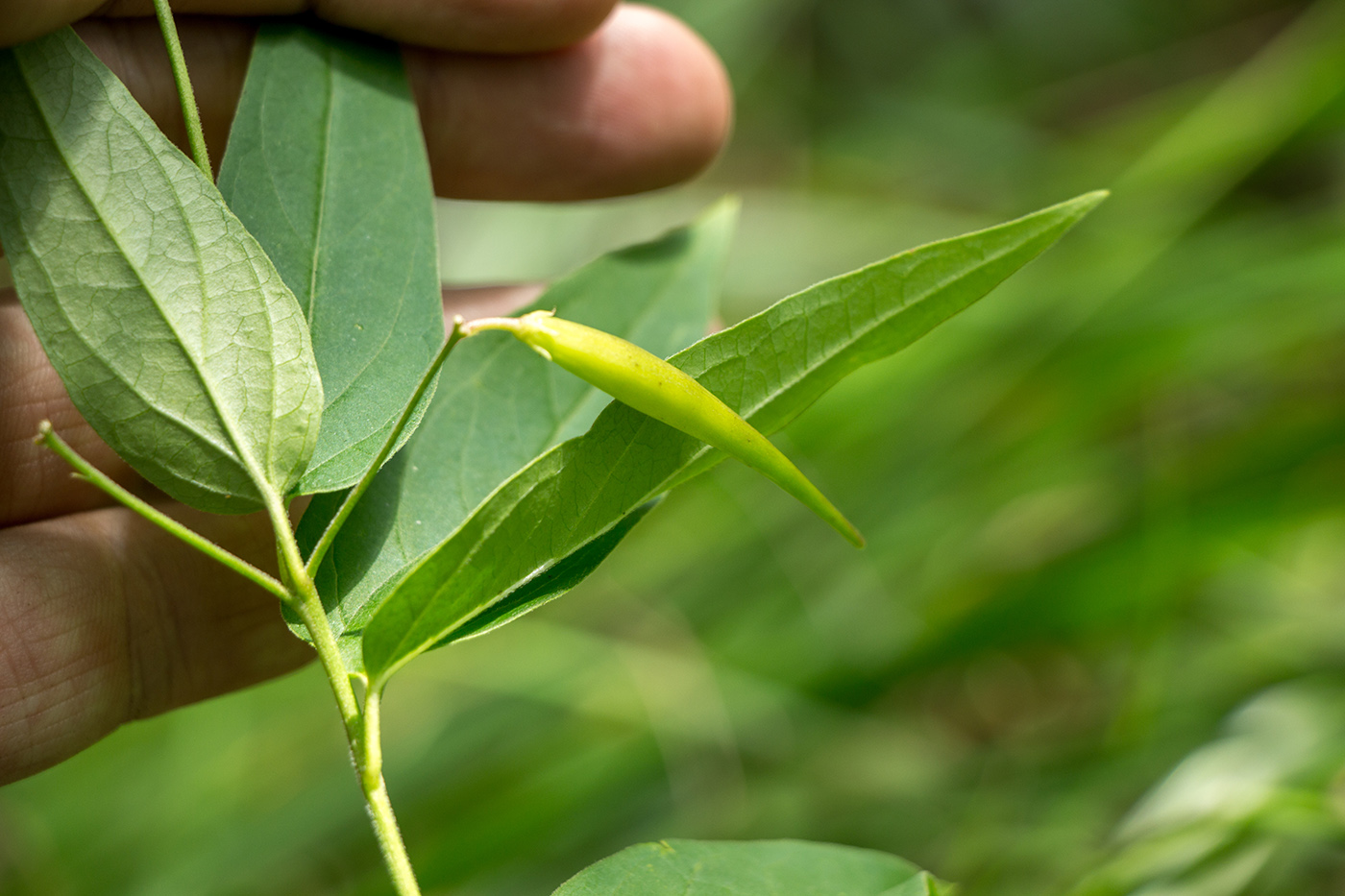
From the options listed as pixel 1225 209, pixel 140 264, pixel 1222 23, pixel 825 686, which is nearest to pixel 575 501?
pixel 140 264

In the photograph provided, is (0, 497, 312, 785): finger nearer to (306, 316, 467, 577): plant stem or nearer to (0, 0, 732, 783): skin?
(0, 0, 732, 783): skin

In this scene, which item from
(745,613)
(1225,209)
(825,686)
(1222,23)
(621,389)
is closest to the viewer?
(621,389)

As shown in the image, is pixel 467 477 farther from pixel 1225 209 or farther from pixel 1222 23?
pixel 1222 23

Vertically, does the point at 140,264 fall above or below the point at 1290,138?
below

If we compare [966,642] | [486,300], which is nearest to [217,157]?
[486,300]

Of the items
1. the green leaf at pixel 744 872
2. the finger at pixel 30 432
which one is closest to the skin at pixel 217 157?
the finger at pixel 30 432
